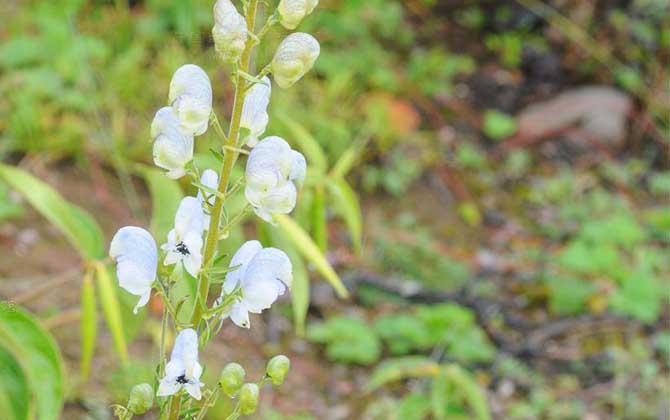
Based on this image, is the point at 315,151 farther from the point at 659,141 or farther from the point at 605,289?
the point at 659,141

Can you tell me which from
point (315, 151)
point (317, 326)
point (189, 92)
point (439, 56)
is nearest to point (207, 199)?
point (189, 92)

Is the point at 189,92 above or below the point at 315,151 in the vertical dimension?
below

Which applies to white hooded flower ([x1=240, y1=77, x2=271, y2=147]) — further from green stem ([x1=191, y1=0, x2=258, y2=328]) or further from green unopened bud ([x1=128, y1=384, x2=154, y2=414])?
green unopened bud ([x1=128, y1=384, x2=154, y2=414])

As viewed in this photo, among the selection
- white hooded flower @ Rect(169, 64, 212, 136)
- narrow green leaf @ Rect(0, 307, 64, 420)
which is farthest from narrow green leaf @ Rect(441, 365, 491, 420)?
white hooded flower @ Rect(169, 64, 212, 136)

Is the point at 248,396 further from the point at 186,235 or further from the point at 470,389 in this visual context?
the point at 470,389

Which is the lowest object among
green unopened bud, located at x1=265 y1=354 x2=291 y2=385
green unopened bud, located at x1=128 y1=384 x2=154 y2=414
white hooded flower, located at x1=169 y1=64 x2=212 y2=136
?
green unopened bud, located at x1=128 y1=384 x2=154 y2=414

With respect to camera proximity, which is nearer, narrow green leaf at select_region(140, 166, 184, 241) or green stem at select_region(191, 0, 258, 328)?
green stem at select_region(191, 0, 258, 328)

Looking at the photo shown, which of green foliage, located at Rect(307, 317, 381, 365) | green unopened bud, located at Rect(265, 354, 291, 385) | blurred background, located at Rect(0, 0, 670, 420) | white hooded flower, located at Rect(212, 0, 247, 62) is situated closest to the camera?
white hooded flower, located at Rect(212, 0, 247, 62)

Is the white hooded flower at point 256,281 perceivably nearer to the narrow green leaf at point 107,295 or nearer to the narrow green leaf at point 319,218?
the narrow green leaf at point 107,295
